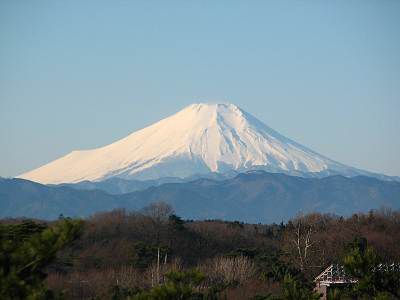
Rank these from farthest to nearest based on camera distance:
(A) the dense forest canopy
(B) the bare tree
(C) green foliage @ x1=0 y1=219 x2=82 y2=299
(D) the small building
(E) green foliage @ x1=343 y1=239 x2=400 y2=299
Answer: (B) the bare tree, (D) the small building, (E) green foliage @ x1=343 y1=239 x2=400 y2=299, (A) the dense forest canopy, (C) green foliage @ x1=0 y1=219 x2=82 y2=299

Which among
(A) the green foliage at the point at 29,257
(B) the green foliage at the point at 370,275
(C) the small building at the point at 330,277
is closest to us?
(A) the green foliage at the point at 29,257

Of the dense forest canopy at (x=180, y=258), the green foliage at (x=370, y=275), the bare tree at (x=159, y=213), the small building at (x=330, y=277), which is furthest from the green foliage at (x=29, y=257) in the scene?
the bare tree at (x=159, y=213)

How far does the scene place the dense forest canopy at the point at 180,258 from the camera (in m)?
14.7

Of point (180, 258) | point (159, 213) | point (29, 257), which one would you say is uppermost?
point (159, 213)

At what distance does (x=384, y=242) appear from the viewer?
53.8m

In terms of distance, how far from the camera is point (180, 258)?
5216 centimetres

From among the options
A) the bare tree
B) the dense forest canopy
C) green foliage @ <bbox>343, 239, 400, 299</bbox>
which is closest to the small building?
the dense forest canopy

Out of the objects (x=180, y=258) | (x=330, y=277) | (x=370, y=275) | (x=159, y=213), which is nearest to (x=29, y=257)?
(x=370, y=275)

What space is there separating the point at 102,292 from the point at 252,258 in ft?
49.0

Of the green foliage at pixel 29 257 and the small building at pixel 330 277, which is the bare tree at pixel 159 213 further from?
the green foliage at pixel 29 257

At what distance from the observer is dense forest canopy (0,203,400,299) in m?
14.7

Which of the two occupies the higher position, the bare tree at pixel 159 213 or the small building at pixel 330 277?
the bare tree at pixel 159 213

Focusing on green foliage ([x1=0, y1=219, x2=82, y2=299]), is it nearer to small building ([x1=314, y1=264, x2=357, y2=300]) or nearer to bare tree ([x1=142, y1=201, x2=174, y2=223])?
small building ([x1=314, y1=264, x2=357, y2=300])

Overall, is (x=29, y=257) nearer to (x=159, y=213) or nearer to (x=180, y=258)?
(x=180, y=258)
